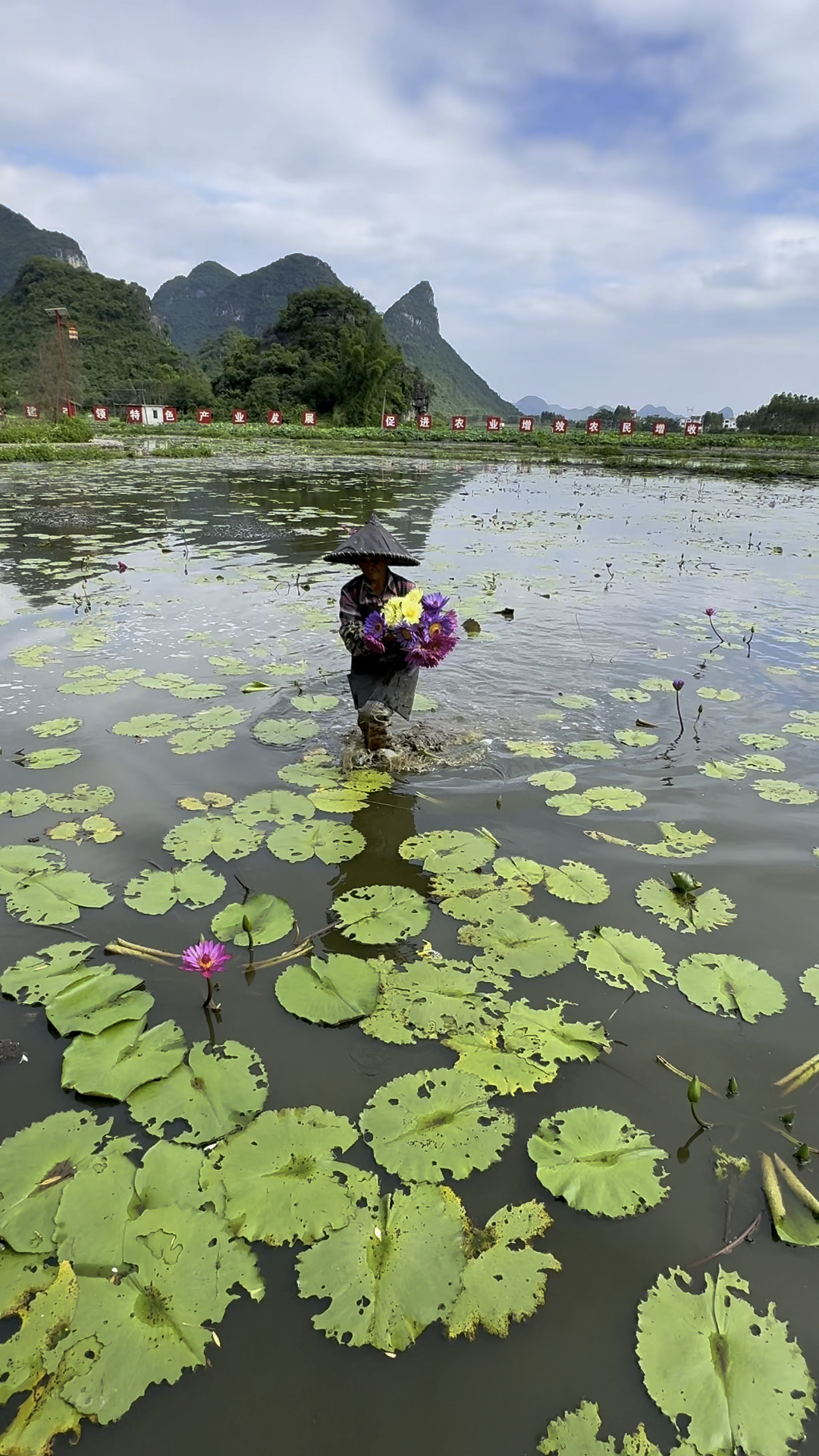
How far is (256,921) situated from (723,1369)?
173 cm

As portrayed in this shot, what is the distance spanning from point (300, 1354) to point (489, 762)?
2.79 m

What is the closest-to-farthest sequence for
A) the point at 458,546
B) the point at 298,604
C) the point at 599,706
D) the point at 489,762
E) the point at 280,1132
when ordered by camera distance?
the point at 280,1132, the point at 489,762, the point at 599,706, the point at 298,604, the point at 458,546

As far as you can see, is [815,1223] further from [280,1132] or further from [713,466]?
[713,466]

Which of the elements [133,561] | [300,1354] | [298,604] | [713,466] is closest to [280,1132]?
[300,1354]

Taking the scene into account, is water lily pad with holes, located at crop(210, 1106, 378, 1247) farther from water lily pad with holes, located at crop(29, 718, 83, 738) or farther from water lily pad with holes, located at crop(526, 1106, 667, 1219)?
water lily pad with holes, located at crop(29, 718, 83, 738)

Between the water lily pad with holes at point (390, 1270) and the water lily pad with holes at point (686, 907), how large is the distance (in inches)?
53.7

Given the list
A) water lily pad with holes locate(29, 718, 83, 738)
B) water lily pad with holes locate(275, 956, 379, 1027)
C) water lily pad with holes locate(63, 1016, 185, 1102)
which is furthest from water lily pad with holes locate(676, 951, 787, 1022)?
water lily pad with holes locate(29, 718, 83, 738)

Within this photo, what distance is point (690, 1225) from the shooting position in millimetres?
1616

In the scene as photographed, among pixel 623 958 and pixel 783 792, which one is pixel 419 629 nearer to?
pixel 623 958

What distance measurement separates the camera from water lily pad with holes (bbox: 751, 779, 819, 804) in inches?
136

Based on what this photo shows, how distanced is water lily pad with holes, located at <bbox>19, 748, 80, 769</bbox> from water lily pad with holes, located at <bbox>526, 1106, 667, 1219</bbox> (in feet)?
10.0

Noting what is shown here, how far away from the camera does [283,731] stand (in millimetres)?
4230

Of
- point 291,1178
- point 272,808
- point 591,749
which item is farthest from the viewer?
point 591,749

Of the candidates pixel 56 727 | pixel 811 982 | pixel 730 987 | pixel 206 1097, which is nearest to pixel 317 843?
pixel 206 1097
